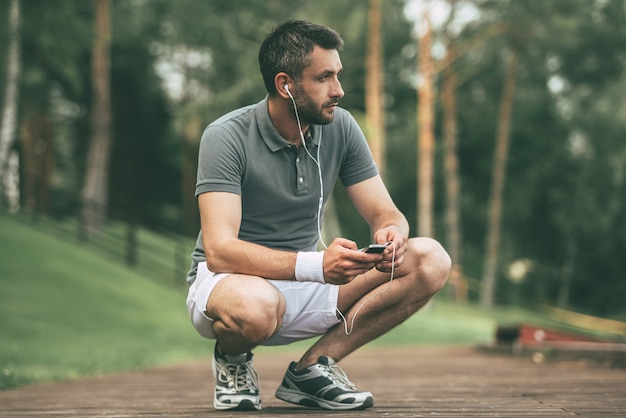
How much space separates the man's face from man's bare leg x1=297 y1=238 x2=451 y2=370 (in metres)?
0.70

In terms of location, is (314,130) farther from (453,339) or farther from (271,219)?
(453,339)

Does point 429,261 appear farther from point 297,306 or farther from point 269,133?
point 269,133

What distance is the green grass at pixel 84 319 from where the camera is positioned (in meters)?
8.59

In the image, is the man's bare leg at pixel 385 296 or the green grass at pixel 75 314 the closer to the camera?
the man's bare leg at pixel 385 296

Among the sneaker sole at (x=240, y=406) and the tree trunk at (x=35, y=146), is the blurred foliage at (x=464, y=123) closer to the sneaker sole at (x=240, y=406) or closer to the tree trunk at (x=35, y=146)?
the tree trunk at (x=35, y=146)

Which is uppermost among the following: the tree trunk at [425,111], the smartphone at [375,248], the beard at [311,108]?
the tree trunk at [425,111]

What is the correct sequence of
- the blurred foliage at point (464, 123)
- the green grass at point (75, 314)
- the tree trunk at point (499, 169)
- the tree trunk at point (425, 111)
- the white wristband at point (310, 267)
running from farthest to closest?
the tree trunk at point (499, 169)
the blurred foliage at point (464, 123)
the tree trunk at point (425, 111)
the green grass at point (75, 314)
the white wristband at point (310, 267)

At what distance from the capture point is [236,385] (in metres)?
3.89

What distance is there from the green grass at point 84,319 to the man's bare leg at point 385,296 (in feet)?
9.04

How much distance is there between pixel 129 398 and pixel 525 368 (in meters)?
3.80

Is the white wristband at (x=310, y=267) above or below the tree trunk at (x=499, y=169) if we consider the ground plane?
below

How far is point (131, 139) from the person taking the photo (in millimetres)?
33906

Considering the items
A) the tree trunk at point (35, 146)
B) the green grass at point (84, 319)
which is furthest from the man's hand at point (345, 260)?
the tree trunk at point (35, 146)

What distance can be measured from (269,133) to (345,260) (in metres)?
0.77
